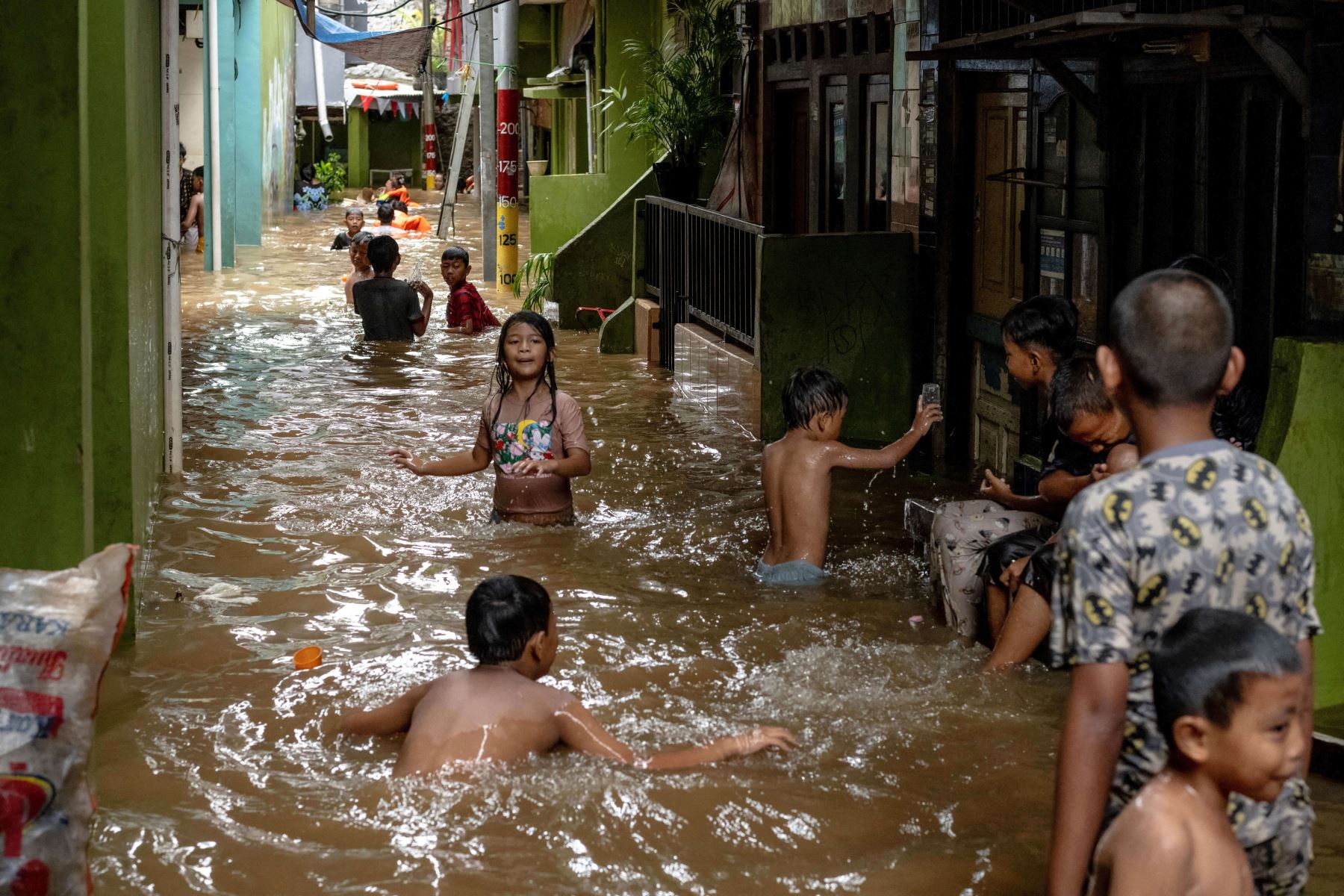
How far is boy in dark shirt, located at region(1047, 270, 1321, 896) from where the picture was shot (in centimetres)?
286

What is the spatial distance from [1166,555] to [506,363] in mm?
4675

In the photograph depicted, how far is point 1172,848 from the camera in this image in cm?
268

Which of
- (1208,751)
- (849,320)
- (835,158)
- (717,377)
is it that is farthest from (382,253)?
(1208,751)

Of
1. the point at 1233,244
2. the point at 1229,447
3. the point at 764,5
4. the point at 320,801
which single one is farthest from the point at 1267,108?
the point at 764,5

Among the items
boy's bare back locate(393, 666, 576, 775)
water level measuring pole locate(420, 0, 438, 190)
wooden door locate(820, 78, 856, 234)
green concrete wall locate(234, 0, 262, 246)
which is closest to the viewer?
boy's bare back locate(393, 666, 576, 775)

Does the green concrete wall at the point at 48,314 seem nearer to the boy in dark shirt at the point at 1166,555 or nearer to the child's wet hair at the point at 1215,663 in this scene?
the boy in dark shirt at the point at 1166,555

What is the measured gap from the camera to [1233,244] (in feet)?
21.9

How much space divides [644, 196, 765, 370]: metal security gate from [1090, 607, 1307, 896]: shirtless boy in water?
764 centimetres

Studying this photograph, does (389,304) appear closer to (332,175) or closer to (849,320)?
(849,320)

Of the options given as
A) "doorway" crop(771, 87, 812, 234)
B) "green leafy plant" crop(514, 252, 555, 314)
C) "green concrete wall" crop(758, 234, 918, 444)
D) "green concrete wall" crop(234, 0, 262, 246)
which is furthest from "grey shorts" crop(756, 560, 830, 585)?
"green concrete wall" crop(234, 0, 262, 246)

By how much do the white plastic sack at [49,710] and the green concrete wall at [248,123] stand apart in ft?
78.0

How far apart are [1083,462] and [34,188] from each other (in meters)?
3.61

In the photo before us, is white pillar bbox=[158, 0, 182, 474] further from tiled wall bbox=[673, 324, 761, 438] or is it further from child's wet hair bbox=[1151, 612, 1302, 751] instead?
child's wet hair bbox=[1151, 612, 1302, 751]

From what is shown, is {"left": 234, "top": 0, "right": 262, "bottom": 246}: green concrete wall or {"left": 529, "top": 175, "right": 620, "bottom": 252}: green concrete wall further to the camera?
{"left": 234, "top": 0, "right": 262, "bottom": 246}: green concrete wall
